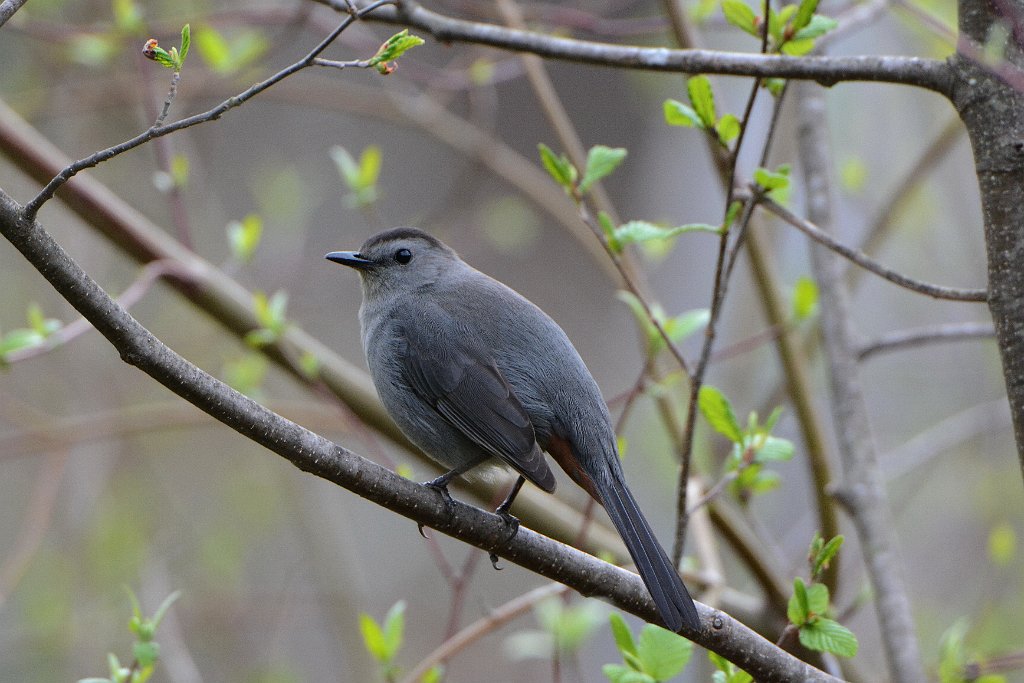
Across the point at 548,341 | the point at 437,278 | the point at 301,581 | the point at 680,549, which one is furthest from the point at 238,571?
the point at 680,549

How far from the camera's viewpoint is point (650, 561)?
7.35 feet

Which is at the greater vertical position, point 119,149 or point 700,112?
point 700,112

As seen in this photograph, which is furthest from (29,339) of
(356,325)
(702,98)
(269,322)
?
(356,325)

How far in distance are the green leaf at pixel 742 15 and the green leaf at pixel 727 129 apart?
202 millimetres

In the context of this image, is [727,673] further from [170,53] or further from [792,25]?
[170,53]

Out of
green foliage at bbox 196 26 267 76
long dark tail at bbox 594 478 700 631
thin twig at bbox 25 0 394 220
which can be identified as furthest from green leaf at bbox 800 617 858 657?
green foliage at bbox 196 26 267 76

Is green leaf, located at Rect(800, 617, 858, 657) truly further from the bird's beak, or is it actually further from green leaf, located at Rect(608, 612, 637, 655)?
the bird's beak

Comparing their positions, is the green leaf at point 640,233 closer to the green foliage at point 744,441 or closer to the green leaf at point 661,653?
the green foliage at point 744,441

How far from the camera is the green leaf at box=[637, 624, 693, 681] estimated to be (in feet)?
6.92

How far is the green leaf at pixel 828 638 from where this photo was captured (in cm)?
199

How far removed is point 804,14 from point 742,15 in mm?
183

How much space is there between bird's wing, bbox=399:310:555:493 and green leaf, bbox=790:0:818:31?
47.5 inches

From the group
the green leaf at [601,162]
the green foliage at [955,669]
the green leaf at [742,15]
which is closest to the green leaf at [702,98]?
the green leaf at [742,15]

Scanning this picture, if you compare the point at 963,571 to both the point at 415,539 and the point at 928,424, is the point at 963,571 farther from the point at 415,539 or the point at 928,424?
the point at 415,539
